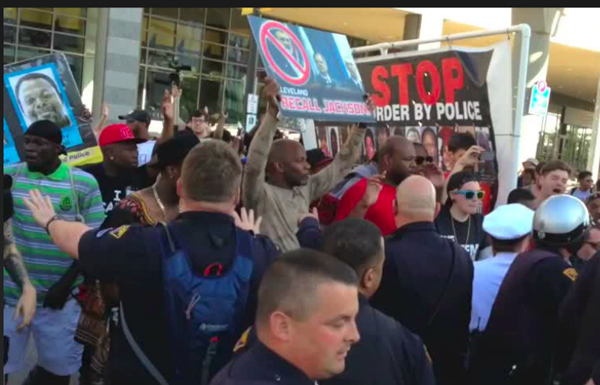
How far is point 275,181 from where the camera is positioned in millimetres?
5117

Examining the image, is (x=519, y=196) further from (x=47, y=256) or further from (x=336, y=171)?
(x=47, y=256)

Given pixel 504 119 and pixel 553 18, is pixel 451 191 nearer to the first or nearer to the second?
pixel 504 119

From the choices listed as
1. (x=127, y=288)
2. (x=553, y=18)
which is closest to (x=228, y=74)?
(x=553, y=18)

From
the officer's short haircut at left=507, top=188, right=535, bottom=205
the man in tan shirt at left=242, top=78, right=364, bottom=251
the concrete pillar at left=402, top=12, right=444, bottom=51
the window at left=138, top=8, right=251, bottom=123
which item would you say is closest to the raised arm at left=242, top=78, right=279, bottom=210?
the man in tan shirt at left=242, top=78, right=364, bottom=251

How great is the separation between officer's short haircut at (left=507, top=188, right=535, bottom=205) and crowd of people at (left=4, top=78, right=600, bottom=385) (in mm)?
15

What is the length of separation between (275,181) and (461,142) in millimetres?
2339

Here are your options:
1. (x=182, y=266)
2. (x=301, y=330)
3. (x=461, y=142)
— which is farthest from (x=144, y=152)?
(x=301, y=330)

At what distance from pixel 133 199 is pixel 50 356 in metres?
1.41

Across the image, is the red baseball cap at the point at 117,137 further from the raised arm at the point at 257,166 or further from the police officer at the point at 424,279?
the police officer at the point at 424,279

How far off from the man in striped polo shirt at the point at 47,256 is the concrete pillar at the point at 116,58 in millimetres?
17033

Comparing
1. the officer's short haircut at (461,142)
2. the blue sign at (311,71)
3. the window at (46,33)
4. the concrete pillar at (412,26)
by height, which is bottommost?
the officer's short haircut at (461,142)

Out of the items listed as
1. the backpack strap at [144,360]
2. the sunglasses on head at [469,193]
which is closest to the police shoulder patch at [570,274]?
the sunglasses on head at [469,193]

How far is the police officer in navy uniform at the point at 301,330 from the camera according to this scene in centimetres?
221

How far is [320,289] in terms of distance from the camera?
228 centimetres
